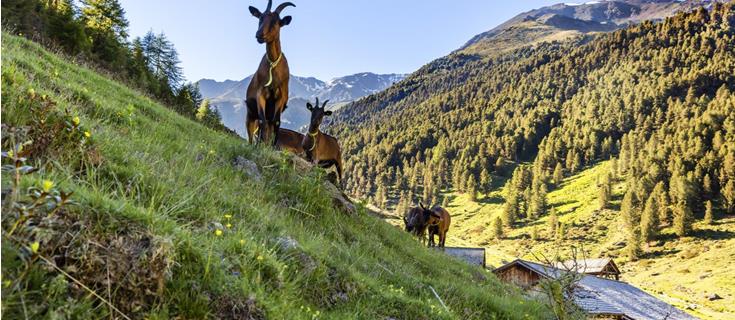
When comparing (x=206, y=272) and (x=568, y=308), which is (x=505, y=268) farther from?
(x=206, y=272)

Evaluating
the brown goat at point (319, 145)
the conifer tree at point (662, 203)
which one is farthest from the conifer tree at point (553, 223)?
the brown goat at point (319, 145)

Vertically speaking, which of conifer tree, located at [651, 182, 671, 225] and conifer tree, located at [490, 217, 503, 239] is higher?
conifer tree, located at [651, 182, 671, 225]

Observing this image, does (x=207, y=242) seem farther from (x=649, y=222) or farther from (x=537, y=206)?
(x=537, y=206)

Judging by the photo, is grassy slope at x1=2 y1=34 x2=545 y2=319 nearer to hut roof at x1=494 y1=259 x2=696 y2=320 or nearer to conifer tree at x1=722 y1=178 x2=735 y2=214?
hut roof at x1=494 y1=259 x2=696 y2=320

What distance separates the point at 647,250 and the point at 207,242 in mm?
159658

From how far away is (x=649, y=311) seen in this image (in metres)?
53.7

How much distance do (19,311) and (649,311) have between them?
207 feet

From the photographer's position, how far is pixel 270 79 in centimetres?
1037

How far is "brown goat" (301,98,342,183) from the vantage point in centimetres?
1568

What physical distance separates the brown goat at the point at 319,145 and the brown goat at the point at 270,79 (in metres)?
4.03

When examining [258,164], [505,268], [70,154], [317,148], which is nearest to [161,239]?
[70,154]

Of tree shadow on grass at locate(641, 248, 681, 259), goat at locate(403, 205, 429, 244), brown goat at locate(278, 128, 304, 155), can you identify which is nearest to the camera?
brown goat at locate(278, 128, 304, 155)

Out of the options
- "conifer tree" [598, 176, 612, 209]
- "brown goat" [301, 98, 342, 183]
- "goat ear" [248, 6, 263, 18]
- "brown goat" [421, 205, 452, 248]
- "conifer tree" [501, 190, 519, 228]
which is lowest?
"conifer tree" [501, 190, 519, 228]

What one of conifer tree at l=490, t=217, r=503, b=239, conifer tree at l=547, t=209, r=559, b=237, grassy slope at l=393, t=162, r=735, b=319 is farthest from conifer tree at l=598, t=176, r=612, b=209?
conifer tree at l=490, t=217, r=503, b=239
